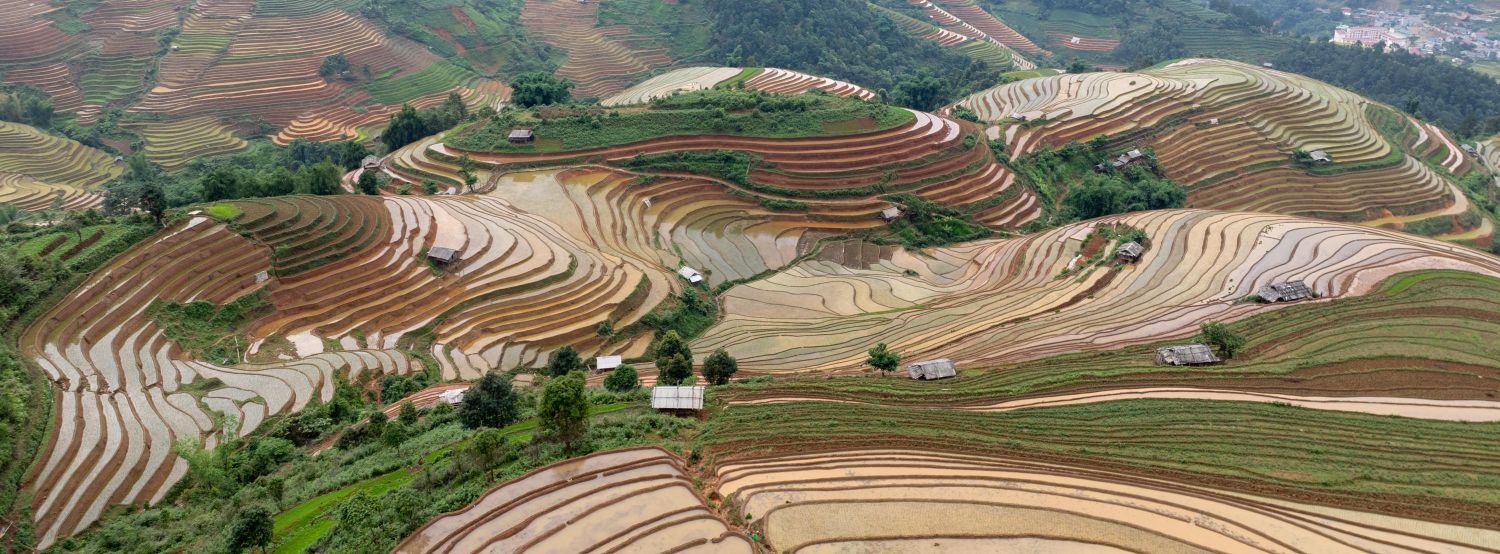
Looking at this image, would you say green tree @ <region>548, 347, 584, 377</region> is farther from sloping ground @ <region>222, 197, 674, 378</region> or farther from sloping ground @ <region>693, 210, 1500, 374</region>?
sloping ground @ <region>693, 210, 1500, 374</region>

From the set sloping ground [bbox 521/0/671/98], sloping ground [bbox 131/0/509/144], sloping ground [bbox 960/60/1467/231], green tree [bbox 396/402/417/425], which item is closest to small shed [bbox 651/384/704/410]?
green tree [bbox 396/402/417/425]

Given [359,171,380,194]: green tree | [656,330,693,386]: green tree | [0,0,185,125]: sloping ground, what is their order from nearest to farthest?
[656,330,693,386]: green tree, [359,171,380,194]: green tree, [0,0,185,125]: sloping ground

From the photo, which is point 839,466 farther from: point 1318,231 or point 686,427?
point 1318,231

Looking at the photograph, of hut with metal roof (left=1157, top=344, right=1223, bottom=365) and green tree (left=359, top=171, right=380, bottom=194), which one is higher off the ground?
green tree (left=359, top=171, right=380, bottom=194)

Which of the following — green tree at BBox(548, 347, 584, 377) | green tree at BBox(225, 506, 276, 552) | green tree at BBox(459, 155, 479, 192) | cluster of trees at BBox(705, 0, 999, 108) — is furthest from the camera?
cluster of trees at BBox(705, 0, 999, 108)

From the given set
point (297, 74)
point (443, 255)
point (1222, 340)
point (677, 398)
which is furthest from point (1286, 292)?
point (297, 74)

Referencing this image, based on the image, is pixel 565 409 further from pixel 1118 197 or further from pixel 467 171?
pixel 1118 197

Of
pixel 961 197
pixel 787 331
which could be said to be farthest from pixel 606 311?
pixel 961 197

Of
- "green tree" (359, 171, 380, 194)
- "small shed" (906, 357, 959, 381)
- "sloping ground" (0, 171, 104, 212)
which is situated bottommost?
"sloping ground" (0, 171, 104, 212)
